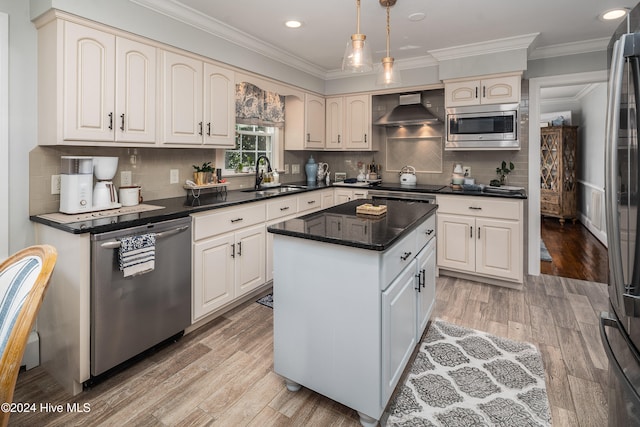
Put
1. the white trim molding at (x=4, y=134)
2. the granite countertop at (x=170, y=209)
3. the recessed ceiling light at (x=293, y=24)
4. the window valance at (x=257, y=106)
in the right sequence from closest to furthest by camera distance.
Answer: the granite countertop at (x=170, y=209)
the white trim molding at (x=4, y=134)
the recessed ceiling light at (x=293, y=24)
the window valance at (x=257, y=106)

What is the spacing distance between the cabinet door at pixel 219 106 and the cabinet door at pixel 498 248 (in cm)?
269

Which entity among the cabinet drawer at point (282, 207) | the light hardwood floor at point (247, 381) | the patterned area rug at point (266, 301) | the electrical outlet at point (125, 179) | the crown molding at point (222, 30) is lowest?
the light hardwood floor at point (247, 381)

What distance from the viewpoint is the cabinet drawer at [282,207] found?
349 centimetres

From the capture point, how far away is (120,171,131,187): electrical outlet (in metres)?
2.86

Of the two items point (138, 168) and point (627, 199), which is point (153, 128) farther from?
point (627, 199)

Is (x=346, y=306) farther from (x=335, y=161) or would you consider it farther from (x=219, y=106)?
(x=335, y=161)

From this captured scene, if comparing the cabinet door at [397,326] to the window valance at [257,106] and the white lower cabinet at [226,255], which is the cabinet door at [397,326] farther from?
the window valance at [257,106]

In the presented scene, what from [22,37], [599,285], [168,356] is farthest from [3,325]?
[599,285]

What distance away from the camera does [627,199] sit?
1060mm

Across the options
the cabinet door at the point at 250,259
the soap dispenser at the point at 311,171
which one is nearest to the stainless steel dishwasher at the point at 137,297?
the cabinet door at the point at 250,259

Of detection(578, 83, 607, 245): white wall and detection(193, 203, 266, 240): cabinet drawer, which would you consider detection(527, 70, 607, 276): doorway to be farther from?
detection(193, 203, 266, 240): cabinet drawer

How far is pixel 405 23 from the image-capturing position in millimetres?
3262

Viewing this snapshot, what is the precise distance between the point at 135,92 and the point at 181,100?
395mm

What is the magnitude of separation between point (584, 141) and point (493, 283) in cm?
530
